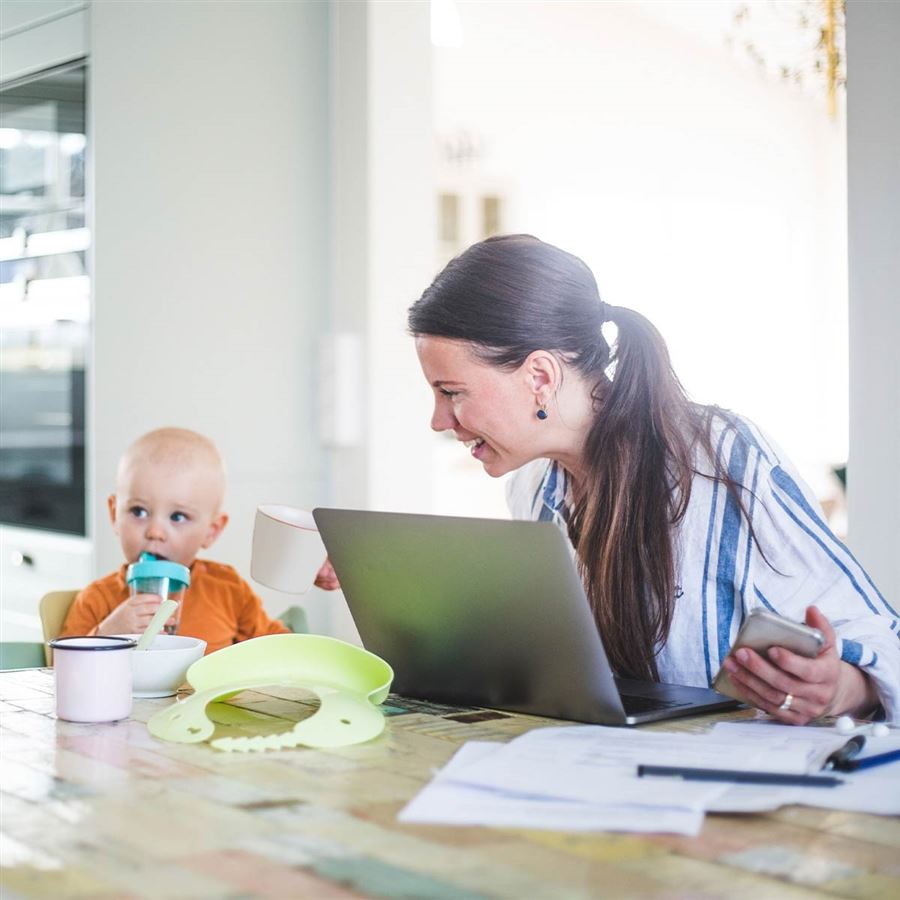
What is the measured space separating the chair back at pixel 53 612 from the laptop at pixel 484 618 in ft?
2.97

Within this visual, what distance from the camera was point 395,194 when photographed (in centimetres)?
356

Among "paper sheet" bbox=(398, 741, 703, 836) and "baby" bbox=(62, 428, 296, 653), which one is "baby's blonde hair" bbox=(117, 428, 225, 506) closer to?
"baby" bbox=(62, 428, 296, 653)

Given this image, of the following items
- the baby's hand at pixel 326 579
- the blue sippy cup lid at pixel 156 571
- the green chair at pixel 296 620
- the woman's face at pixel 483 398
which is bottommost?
the green chair at pixel 296 620

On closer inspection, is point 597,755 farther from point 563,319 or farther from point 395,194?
point 395,194

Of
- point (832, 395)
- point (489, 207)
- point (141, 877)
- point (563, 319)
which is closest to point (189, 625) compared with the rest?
A: point (563, 319)

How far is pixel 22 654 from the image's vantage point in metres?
2.22

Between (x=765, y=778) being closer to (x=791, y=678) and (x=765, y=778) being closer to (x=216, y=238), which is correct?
(x=791, y=678)

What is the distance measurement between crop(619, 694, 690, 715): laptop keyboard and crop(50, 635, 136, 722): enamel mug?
543 millimetres

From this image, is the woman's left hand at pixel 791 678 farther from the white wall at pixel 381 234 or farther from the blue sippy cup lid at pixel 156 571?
the white wall at pixel 381 234

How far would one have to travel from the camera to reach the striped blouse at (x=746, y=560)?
164 cm

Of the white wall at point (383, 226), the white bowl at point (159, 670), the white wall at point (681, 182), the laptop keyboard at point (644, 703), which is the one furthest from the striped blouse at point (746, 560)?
the white wall at point (681, 182)

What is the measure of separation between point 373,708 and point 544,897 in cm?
54

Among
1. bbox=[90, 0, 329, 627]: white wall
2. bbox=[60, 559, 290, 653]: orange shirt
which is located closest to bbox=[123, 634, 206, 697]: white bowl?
bbox=[60, 559, 290, 653]: orange shirt

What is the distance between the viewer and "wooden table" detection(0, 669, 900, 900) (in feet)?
2.83
